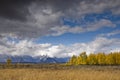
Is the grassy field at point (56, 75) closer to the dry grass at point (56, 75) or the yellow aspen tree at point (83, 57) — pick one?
the dry grass at point (56, 75)

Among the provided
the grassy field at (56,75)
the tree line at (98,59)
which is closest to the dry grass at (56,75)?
the grassy field at (56,75)

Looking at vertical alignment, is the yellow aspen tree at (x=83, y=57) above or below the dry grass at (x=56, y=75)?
above

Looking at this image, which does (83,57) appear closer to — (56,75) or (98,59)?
(98,59)

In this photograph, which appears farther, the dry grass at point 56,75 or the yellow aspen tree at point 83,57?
the yellow aspen tree at point 83,57

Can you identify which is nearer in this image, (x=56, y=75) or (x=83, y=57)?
(x=56, y=75)

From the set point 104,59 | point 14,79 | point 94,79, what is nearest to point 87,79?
point 94,79

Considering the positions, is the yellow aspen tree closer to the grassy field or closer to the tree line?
the tree line

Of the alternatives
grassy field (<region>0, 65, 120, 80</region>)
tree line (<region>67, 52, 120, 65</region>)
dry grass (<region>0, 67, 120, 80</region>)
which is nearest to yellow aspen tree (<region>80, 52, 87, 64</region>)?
tree line (<region>67, 52, 120, 65</region>)

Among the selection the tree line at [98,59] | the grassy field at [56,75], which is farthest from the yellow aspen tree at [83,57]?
the grassy field at [56,75]

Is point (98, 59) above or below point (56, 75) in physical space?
above

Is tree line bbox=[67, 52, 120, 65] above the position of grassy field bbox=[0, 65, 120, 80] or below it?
above

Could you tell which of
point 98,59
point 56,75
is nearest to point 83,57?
point 98,59

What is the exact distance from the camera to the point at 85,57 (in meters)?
155

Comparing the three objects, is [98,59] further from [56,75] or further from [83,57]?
[56,75]
